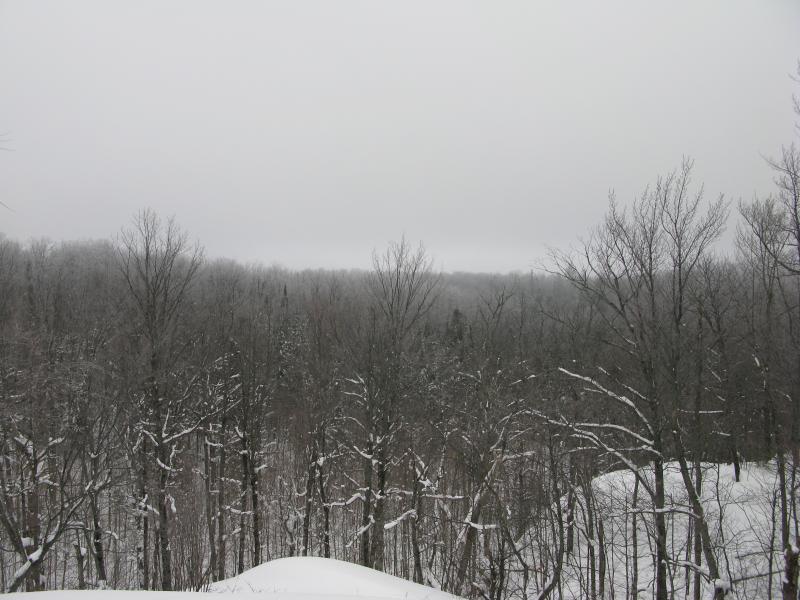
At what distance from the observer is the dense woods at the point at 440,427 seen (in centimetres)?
1005

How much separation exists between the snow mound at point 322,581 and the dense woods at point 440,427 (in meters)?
2.28

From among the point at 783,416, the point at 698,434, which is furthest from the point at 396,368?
the point at 783,416

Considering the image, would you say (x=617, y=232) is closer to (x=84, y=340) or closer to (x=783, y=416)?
(x=783, y=416)

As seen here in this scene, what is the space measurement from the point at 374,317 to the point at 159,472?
8.12 metres

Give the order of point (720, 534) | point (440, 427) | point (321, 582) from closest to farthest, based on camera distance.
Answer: point (321, 582) < point (720, 534) < point (440, 427)

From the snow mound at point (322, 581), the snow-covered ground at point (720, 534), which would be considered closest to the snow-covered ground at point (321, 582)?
the snow mound at point (322, 581)

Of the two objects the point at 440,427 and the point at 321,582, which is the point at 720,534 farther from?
the point at 321,582

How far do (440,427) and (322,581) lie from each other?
9.10 meters

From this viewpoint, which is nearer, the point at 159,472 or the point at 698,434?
the point at 698,434

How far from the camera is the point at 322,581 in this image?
26.9ft

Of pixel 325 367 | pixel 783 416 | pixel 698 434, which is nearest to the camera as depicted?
pixel 698 434

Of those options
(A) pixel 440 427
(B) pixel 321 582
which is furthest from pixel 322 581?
(A) pixel 440 427

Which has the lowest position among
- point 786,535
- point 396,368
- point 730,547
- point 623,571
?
point 623,571

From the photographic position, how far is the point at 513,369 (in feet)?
57.2
